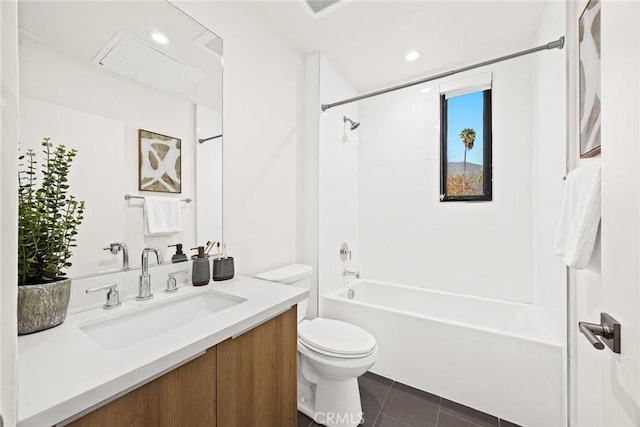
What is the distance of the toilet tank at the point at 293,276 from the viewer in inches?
64.4

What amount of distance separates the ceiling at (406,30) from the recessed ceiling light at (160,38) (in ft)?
2.35

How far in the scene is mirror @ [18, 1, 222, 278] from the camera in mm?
913

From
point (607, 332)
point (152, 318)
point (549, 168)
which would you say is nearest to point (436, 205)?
point (549, 168)

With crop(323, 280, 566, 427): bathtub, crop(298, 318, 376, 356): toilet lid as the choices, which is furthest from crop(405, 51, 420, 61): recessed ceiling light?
crop(298, 318, 376, 356): toilet lid

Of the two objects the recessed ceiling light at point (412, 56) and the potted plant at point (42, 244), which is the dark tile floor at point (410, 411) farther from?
the recessed ceiling light at point (412, 56)

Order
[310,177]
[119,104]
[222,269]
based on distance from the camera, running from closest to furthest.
Result: [119,104] < [222,269] < [310,177]

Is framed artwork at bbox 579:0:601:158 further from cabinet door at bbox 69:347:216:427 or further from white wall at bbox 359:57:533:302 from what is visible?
cabinet door at bbox 69:347:216:427

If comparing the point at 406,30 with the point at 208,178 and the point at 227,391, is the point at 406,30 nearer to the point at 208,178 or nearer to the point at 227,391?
the point at 208,178

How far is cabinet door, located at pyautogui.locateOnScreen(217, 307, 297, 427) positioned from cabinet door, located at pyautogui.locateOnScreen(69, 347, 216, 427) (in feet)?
0.14

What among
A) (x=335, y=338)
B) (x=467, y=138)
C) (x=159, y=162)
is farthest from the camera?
(x=467, y=138)

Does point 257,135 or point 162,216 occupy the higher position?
point 257,135

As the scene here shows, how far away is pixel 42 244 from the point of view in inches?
31.4

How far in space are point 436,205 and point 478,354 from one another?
128cm

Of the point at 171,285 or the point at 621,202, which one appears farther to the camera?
the point at 171,285
